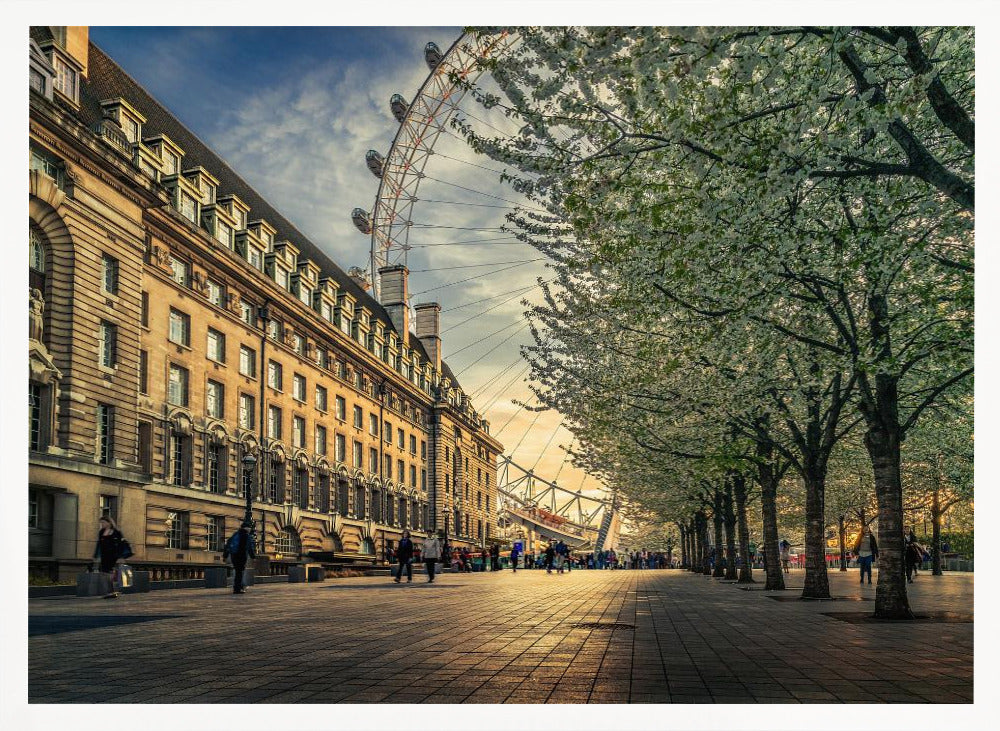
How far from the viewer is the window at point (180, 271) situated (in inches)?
1810

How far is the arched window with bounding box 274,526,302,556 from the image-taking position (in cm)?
5697

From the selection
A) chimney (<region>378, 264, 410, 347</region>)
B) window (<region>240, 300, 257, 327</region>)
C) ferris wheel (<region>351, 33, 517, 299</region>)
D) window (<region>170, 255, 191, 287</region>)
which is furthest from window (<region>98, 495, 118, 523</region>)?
Result: chimney (<region>378, 264, 410, 347</region>)

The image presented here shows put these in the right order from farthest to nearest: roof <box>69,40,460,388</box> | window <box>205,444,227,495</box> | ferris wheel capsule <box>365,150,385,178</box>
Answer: ferris wheel capsule <box>365,150,385,178</box>
window <box>205,444,227,495</box>
roof <box>69,40,460,388</box>

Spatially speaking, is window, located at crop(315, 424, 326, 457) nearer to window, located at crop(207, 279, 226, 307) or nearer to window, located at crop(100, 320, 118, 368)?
window, located at crop(207, 279, 226, 307)

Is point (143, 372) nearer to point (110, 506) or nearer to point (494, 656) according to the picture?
point (110, 506)

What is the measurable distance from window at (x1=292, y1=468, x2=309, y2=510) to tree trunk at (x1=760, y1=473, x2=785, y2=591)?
1386 inches

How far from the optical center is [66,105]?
35719mm

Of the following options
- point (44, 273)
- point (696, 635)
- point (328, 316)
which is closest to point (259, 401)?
point (328, 316)

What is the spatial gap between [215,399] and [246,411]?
4011 millimetres

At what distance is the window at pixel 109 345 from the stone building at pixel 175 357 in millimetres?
75

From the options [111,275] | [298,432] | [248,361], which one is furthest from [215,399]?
[111,275]

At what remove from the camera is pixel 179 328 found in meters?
46.7
